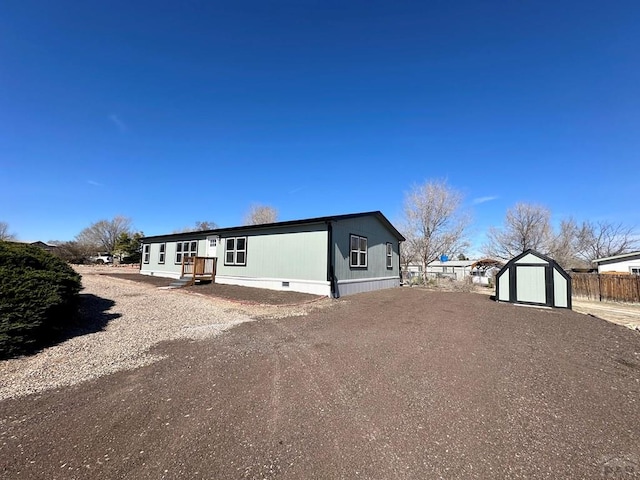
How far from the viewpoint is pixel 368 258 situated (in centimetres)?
1612

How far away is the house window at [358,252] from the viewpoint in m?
14.6

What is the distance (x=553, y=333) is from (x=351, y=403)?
6248 millimetres

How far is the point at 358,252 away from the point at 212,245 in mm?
8808

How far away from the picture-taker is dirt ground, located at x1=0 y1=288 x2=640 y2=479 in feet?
7.84

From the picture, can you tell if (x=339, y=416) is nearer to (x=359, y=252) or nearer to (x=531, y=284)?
(x=531, y=284)

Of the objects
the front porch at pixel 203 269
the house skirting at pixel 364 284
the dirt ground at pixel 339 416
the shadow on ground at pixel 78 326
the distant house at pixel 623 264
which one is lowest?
the dirt ground at pixel 339 416

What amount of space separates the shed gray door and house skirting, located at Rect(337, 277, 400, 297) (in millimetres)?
6646

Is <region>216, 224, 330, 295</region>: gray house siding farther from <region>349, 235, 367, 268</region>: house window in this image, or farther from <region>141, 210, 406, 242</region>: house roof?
<region>349, 235, 367, 268</region>: house window

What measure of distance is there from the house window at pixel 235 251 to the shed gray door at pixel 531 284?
1245 cm

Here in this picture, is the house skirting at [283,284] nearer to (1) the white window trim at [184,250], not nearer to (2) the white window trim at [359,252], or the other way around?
(2) the white window trim at [359,252]

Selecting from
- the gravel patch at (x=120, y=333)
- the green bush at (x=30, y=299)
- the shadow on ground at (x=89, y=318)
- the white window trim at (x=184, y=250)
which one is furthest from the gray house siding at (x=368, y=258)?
the white window trim at (x=184, y=250)

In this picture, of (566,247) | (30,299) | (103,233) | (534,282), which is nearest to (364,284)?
(534,282)

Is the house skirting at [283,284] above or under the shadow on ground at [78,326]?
above

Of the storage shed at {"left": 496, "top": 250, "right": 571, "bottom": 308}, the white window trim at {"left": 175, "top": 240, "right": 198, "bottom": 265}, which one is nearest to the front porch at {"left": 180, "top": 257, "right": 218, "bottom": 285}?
the white window trim at {"left": 175, "top": 240, "right": 198, "bottom": 265}
